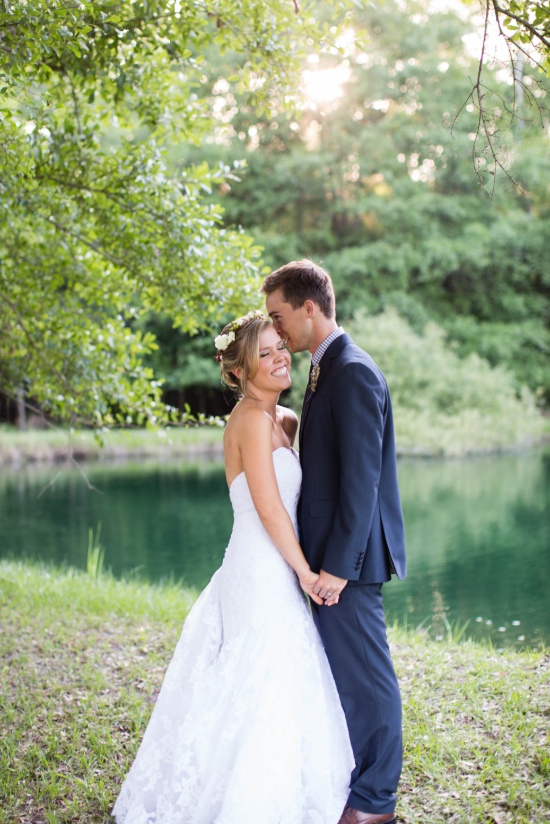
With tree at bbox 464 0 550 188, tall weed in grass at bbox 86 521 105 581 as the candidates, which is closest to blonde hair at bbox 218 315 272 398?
tree at bbox 464 0 550 188

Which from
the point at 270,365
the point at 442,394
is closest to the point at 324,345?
the point at 270,365

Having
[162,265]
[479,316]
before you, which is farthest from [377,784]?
[479,316]

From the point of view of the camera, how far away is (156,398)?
5910 mm

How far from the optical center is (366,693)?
303cm

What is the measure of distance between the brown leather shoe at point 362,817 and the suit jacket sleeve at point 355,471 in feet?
2.88

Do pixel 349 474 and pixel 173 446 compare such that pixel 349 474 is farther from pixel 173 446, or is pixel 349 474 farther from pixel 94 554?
pixel 173 446

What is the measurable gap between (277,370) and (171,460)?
17.4 meters

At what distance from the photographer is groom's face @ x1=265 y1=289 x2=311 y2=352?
3244mm

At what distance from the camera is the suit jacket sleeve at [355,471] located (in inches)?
116

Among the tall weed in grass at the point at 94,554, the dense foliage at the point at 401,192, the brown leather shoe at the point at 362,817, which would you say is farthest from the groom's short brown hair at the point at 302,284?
the dense foliage at the point at 401,192

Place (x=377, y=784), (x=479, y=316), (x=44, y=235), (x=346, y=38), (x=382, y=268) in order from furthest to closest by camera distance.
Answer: (x=479, y=316)
(x=382, y=268)
(x=44, y=235)
(x=346, y=38)
(x=377, y=784)

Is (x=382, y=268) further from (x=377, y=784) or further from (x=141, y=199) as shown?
(x=377, y=784)

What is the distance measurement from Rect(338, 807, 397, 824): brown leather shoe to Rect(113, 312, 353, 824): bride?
0.20 ft

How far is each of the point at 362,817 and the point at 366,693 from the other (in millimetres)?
455
